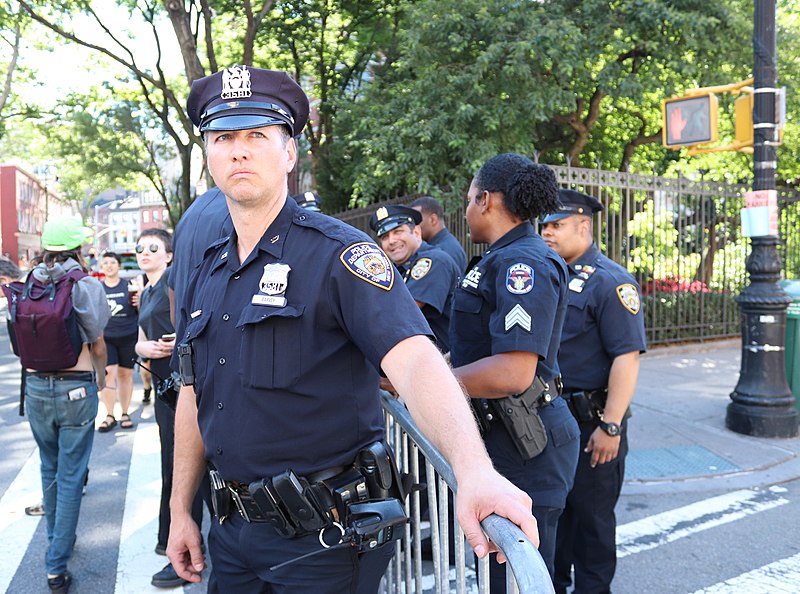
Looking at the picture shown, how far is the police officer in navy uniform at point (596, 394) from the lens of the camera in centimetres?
347

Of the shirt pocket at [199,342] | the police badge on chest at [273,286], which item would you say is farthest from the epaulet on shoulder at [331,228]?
the shirt pocket at [199,342]

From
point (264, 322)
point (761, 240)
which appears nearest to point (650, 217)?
point (761, 240)

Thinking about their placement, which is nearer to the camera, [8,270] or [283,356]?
[283,356]

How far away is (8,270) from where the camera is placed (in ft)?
14.2

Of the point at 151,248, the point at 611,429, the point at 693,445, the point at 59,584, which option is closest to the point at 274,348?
the point at 611,429

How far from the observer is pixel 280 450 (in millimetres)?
1851

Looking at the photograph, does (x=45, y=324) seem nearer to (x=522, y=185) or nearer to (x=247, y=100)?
(x=247, y=100)

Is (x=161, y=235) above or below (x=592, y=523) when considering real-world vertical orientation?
above

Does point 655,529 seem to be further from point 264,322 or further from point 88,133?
point 88,133

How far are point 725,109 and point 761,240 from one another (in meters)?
7.59

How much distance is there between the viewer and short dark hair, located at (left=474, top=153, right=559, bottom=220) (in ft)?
9.71

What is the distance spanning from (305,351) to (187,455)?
0.65 m

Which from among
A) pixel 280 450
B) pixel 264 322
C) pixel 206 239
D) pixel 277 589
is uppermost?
pixel 206 239

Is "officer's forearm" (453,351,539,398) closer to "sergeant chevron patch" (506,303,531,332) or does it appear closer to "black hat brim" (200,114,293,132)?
"sergeant chevron patch" (506,303,531,332)
